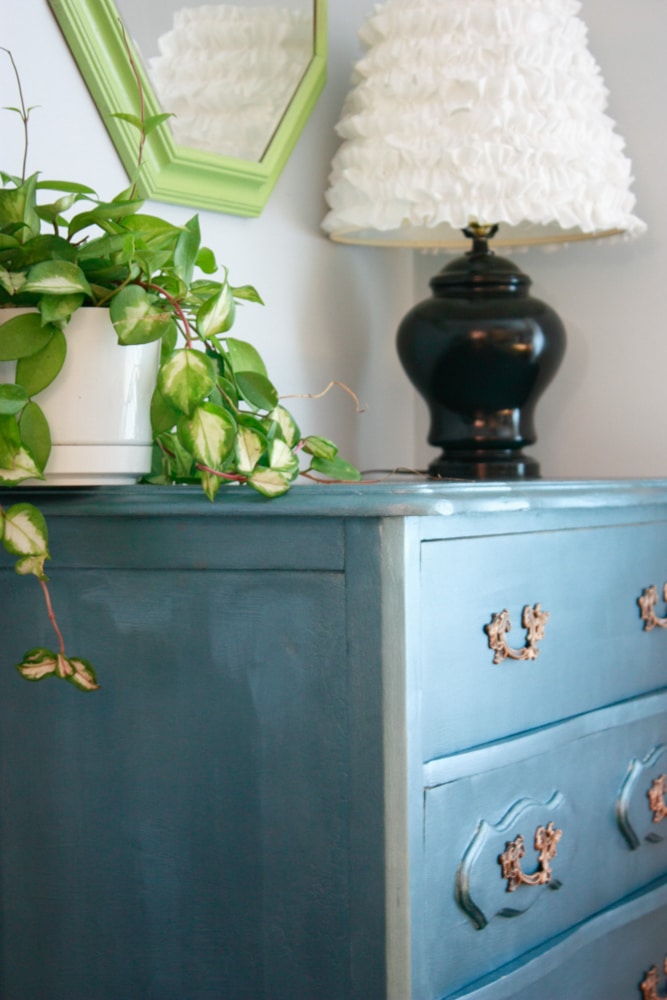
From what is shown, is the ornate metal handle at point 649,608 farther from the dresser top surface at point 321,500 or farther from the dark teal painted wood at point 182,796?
the dark teal painted wood at point 182,796

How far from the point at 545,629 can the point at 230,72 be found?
2.66 ft

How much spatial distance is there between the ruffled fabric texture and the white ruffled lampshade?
4.4 inches

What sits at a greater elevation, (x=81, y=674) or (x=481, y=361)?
(x=481, y=361)

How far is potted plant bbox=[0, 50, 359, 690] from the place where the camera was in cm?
81

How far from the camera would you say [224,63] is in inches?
54.5

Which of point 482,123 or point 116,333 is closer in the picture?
point 116,333

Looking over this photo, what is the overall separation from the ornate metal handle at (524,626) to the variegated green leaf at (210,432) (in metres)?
0.27

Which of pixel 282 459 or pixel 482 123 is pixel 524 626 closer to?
pixel 282 459

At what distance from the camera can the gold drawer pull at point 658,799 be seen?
118 centimetres

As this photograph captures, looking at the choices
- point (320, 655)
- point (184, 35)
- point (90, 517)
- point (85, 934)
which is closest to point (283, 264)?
point (184, 35)

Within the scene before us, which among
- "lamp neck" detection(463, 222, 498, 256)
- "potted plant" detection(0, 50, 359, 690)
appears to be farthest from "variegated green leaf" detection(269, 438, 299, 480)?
"lamp neck" detection(463, 222, 498, 256)

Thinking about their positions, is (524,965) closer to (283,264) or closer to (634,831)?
(634,831)

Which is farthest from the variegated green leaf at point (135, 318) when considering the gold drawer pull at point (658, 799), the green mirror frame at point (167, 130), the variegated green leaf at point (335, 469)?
the gold drawer pull at point (658, 799)

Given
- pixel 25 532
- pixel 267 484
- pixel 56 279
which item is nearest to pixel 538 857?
pixel 267 484
